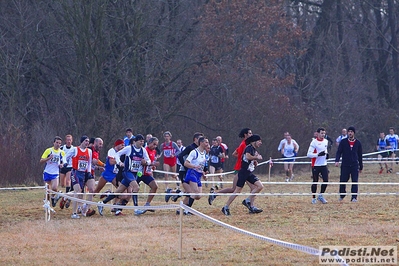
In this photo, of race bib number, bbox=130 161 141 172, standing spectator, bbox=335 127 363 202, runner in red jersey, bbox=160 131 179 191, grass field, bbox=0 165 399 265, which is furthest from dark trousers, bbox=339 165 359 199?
runner in red jersey, bbox=160 131 179 191

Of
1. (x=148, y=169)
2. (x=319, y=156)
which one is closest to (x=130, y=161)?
(x=148, y=169)

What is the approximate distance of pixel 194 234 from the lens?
1453 centimetres

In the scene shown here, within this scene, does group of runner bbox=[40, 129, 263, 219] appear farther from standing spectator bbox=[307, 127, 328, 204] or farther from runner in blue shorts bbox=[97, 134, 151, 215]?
standing spectator bbox=[307, 127, 328, 204]

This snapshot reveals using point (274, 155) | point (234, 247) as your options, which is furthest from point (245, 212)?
point (274, 155)

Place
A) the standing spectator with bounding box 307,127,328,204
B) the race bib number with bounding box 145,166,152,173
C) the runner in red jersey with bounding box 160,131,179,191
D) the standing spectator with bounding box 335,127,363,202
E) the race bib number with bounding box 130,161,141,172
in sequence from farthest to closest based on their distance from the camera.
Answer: the runner in red jersey with bounding box 160,131,179,191, the standing spectator with bounding box 307,127,328,204, the standing spectator with bounding box 335,127,363,202, the race bib number with bounding box 145,166,152,173, the race bib number with bounding box 130,161,141,172

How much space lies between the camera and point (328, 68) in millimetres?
55375

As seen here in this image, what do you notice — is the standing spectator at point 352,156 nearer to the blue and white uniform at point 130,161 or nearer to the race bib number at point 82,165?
the blue and white uniform at point 130,161

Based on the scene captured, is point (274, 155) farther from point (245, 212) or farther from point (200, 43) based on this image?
point (245, 212)

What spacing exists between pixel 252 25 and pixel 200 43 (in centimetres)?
337

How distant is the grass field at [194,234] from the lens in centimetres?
1209

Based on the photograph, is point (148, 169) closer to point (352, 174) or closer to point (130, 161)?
point (130, 161)

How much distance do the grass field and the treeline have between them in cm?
1364

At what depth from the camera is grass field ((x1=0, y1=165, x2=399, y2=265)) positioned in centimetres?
1209

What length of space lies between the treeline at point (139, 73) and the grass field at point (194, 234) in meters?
13.6
